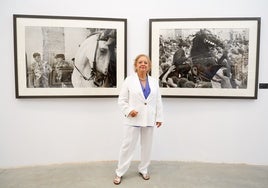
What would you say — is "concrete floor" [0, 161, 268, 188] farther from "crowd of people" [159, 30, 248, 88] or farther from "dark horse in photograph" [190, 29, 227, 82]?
"dark horse in photograph" [190, 29, 227, 82]

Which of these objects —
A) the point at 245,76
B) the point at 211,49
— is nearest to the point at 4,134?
the point at 211,49

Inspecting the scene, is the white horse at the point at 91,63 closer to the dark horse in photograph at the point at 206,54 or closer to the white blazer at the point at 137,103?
the white blazer at the point at 137,103

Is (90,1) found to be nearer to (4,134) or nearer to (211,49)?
(211,49)

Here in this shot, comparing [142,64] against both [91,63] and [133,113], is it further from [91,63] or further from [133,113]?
[91,63]

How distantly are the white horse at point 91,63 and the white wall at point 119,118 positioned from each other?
0.87ft

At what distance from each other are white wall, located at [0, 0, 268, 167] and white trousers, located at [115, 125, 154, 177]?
0.46 metres

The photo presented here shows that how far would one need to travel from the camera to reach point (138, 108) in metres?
2.43

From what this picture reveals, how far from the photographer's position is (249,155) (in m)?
3.00

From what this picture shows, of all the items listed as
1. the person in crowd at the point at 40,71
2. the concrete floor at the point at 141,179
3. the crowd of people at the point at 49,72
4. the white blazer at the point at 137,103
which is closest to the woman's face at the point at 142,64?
the white blazer at the point at 137,103

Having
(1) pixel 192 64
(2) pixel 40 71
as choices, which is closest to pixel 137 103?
(1) pixel 192 64

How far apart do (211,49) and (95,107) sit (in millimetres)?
1687

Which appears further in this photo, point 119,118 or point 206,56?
point 119,118

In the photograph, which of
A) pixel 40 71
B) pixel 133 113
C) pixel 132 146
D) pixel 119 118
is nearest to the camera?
pixel 133 113

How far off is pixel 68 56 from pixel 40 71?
398 millimetres
